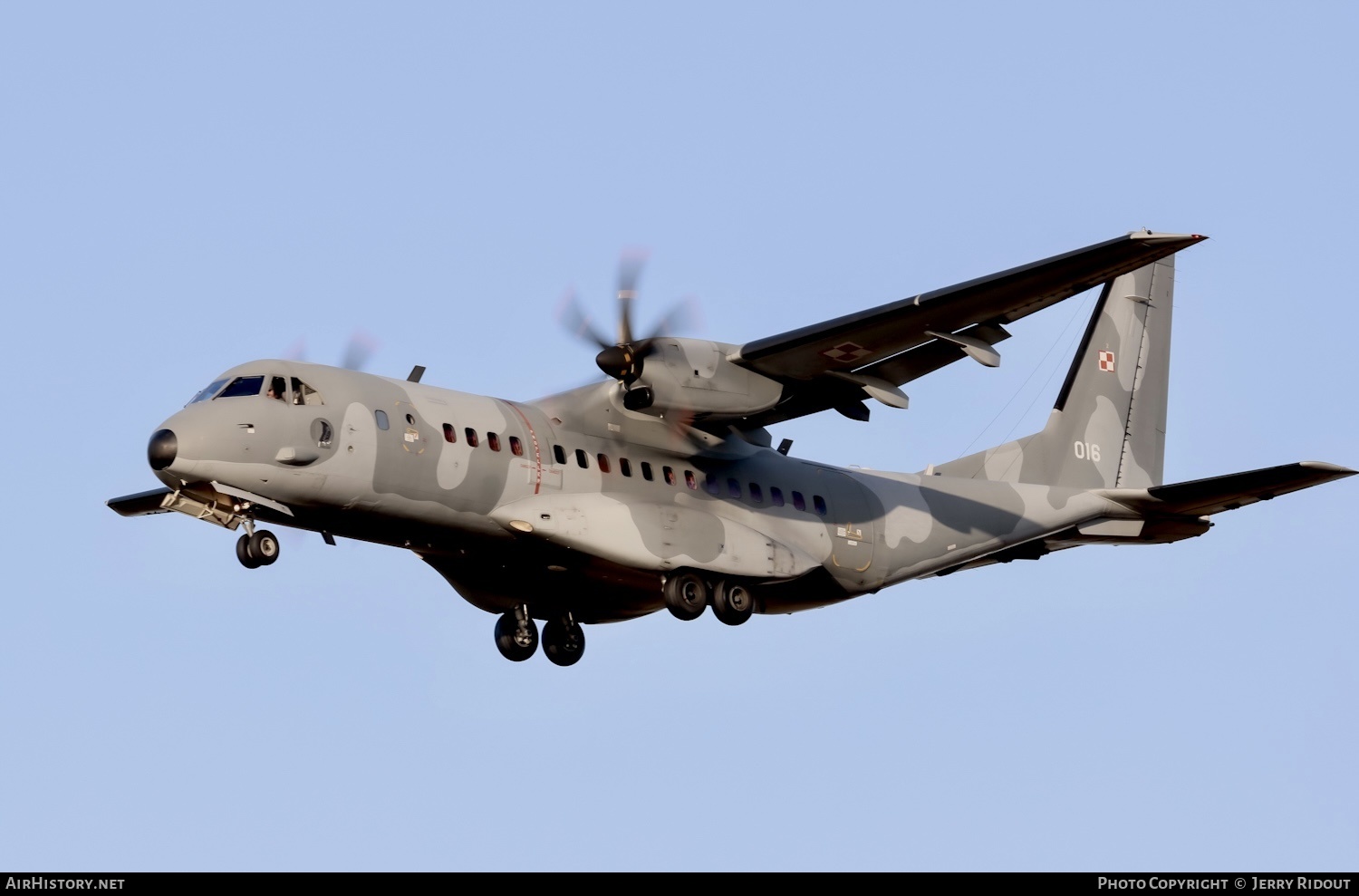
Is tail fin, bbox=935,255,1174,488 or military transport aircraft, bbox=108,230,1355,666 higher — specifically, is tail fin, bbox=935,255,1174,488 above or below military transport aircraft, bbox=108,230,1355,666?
above

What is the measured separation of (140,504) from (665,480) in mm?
5708

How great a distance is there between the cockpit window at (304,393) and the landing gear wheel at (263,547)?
122 centimetres

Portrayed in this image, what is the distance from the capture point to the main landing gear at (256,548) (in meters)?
17.0

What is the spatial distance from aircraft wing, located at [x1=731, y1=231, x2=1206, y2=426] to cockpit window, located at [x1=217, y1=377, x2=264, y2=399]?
15.2 feet

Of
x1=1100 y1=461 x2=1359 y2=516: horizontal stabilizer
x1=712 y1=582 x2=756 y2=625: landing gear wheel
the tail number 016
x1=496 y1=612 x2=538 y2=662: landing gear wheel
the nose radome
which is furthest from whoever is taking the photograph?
the tail number 016

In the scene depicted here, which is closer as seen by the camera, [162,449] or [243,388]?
[162,449]

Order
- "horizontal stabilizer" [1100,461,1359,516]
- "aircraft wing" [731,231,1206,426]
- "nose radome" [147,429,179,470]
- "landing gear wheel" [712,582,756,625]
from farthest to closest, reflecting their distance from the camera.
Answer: "landing gear wheel" [712,582,756,625]
"horizontal stabilizer" [1100,461,1359,516]
"aircraft wing" [731,231,1206,426]
"nose radome" [147,429,179,470]

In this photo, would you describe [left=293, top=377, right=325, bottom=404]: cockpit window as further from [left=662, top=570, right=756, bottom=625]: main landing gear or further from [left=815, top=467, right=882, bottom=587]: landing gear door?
[left=815, top=467, right=882, bottom=587]: landing gear door

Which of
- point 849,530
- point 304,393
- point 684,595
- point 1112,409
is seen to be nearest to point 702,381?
point 684,595

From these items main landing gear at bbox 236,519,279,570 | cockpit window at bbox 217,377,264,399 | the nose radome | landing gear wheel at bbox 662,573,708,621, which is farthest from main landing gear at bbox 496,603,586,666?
the nose radome

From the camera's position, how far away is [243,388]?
17.1 meters

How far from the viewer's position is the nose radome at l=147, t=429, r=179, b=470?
1650 centimetres

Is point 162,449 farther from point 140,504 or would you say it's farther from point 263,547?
point 140,504

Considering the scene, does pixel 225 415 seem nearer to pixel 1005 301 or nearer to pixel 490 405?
pixel 490 405
